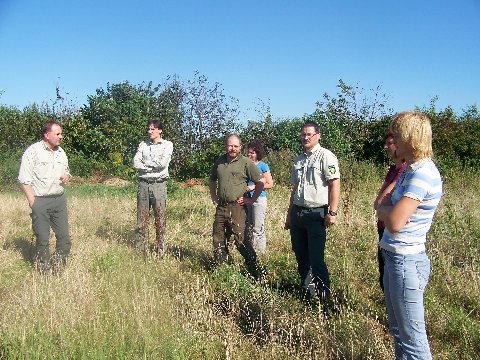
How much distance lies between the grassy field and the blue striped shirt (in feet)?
3.17

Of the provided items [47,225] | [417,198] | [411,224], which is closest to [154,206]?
[47,225]

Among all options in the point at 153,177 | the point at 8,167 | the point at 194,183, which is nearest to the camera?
the point at 153,177

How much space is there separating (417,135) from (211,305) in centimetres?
239

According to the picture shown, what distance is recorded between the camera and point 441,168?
12.6m

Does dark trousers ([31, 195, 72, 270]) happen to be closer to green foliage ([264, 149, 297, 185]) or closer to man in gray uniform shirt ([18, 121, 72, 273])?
man in gray uniform shirt ([18, 121, 72, 273])

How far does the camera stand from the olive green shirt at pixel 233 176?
481 centimetres

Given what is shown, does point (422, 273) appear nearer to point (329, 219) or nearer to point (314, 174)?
point (329, 219)

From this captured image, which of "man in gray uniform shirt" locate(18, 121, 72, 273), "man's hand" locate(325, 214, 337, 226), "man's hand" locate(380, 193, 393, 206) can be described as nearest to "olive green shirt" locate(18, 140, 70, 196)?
"man in gray uniform shirt" locate(18, 121, 72, 273)

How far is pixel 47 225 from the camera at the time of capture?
484 centimetres

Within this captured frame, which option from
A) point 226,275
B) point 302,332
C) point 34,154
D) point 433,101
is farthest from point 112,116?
point 302,332

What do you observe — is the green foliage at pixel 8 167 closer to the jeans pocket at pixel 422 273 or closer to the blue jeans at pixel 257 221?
the blue jeans at pixel 257 221

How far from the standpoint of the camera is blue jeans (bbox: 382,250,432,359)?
7.40ft

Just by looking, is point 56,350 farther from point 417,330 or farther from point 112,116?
point 112,116

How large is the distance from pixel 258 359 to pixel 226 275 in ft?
4.91
